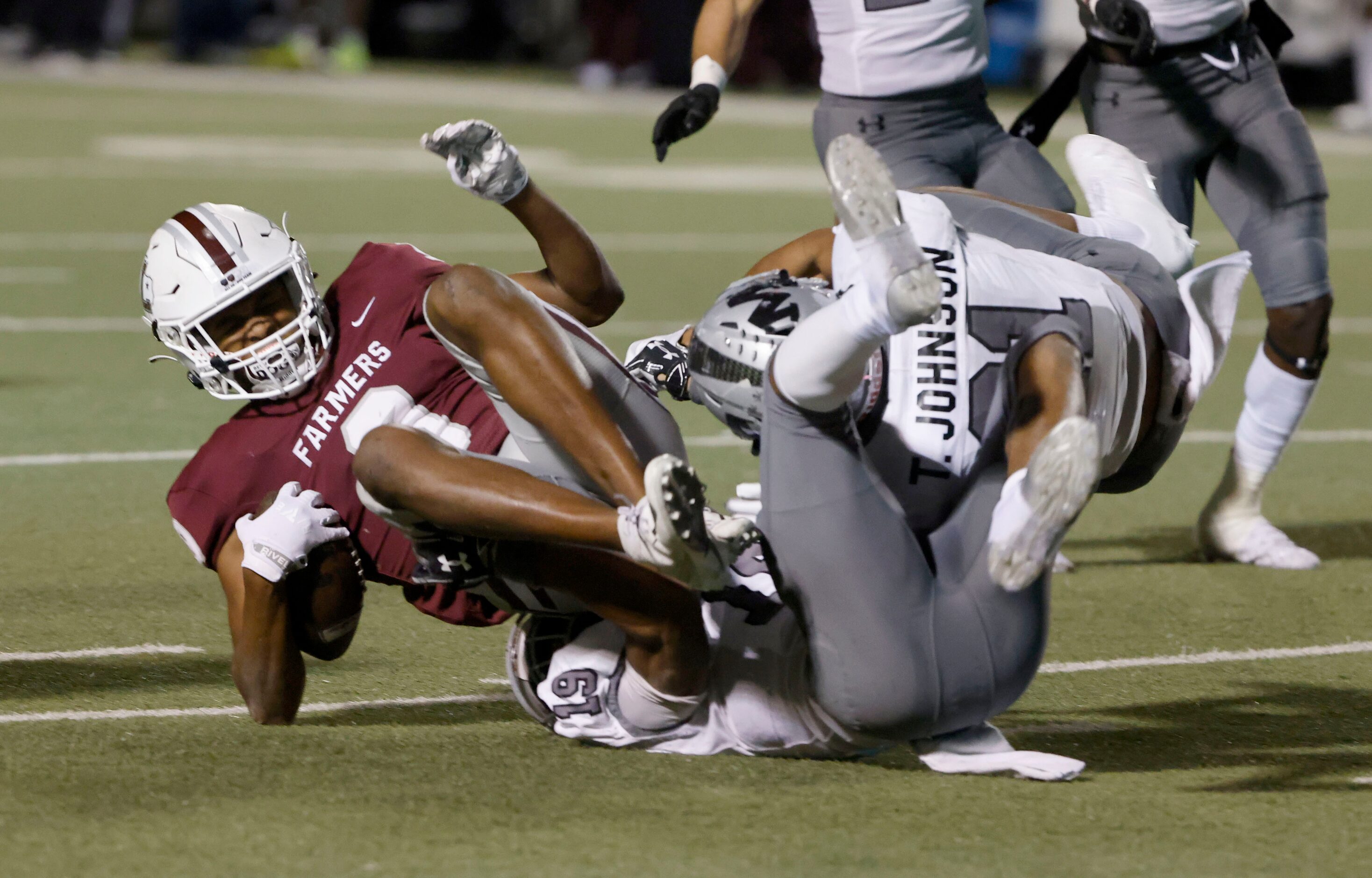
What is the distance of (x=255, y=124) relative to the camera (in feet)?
53.9

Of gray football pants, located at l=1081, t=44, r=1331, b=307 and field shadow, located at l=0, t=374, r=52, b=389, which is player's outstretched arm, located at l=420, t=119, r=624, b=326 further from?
field shadow, located at l=0, t=374, r=52, b=389

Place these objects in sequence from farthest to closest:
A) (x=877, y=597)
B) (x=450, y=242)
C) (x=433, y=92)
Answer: (x=433, y=92)
(x=450, y=242)
(x=877, y=597)

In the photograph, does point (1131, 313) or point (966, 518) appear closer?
point (966, 518)

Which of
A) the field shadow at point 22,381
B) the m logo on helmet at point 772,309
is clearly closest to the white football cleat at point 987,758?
the m logo on helmet at point 772,309

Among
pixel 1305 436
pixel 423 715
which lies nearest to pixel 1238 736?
pixel 423 715

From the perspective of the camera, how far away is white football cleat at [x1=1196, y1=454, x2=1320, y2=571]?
529 cm

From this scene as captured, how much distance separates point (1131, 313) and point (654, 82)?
16483 millimetres

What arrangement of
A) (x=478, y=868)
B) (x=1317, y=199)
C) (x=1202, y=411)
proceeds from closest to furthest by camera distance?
(x=478, y=868)
(x=1317, y=199)
(x=1202, y=411)

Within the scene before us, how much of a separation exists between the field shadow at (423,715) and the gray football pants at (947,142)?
173cm

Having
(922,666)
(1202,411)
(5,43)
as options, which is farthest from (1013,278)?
(5,43)

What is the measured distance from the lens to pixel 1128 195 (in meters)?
4.41

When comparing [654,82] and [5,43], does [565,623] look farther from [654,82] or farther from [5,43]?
[5,43]

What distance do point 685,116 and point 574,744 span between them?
180 cm

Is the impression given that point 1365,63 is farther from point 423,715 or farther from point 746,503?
point 423,715
